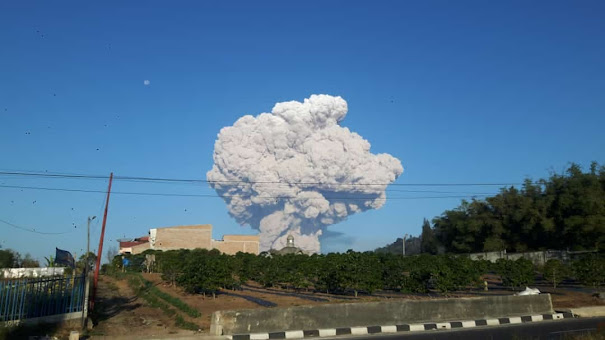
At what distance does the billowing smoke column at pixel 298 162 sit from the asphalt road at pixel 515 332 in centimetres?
11678

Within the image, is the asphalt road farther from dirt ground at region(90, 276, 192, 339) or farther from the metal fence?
the metal fence

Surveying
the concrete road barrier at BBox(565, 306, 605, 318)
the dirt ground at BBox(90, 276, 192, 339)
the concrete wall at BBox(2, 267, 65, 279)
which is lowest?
the dirt ground at BBox(90, 276, 192, 339)

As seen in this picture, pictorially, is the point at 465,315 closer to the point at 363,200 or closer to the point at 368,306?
the point at 368,306

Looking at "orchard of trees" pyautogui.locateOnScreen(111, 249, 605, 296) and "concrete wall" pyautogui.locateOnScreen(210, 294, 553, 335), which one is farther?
"orchard of trees" pyautogui.locateOnScreen(111, 249, 605, 296)

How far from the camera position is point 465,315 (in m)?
15.8

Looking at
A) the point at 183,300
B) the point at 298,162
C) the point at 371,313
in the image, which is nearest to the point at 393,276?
the point at 183,300

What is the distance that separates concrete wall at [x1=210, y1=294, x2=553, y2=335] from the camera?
13164 millimetres

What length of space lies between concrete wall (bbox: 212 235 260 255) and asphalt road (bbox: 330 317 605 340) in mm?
76880

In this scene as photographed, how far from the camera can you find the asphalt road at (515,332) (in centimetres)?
1239

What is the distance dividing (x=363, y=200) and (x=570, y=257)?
4157 inches

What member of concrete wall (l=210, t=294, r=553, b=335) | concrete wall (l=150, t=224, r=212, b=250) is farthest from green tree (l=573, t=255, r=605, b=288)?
concrete wall (l=150, t=224, r=212, b=250)

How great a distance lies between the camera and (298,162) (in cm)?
13488

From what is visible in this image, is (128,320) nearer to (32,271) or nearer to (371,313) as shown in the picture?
(371,313)

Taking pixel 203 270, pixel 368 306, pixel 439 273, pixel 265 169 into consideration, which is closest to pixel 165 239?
pixel 265 169
